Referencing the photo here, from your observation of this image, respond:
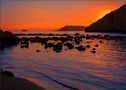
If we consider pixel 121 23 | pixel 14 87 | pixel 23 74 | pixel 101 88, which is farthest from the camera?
pixel 121 23

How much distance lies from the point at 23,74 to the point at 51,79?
2.96m

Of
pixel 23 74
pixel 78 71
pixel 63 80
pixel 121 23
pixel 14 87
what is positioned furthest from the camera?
pixel 121 23

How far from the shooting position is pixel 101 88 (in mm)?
15641

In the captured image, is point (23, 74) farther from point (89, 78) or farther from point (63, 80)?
point (89, 78)

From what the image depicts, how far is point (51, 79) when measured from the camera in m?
18.2

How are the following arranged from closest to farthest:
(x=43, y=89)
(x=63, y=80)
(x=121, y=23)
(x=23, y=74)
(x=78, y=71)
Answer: (x=43, y=89) → (x=63, y=80) → (x=23, y=74) → (x=78, y=71) → (x=121, y=23)

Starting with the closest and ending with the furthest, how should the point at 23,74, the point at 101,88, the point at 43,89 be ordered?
the point at 43,89 < the point at 101,88 < the point at 23,74

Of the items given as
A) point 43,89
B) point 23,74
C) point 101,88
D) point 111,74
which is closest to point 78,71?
point 111,74

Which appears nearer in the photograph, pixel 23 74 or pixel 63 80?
pixel 63 80

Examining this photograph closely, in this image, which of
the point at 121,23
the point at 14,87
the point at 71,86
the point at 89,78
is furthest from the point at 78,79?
the point at 121,23

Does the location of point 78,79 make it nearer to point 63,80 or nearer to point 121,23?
point 63,80

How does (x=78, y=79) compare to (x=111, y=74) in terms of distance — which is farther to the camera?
(x=111, y=74)

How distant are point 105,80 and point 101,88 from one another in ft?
8.19

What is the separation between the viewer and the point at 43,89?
13992 mm
